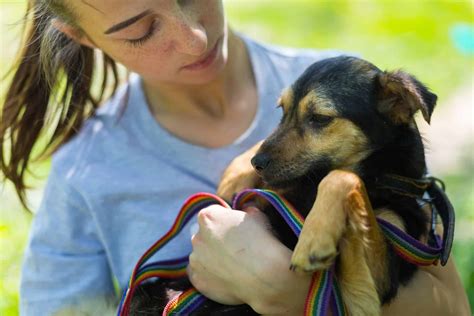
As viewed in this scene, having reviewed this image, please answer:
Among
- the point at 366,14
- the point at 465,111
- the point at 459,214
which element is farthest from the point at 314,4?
the point at 459,214

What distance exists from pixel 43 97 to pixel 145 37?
2.48 feet

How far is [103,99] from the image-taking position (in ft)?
11.6

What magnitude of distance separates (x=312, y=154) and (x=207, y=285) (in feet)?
1.97

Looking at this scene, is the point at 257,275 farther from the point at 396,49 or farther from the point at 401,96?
the point at 396,49

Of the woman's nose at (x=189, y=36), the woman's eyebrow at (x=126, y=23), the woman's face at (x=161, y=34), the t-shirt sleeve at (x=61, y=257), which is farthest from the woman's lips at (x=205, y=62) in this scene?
the t-shirt sleeve at (x=61, y=257)

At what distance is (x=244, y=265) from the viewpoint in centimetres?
258

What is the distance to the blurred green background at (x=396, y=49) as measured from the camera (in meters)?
4.46

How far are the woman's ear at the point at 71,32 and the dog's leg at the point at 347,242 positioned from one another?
1.25 m

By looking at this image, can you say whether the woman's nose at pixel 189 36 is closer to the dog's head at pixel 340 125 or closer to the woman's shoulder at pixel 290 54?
the dog's head at pixel 340 125

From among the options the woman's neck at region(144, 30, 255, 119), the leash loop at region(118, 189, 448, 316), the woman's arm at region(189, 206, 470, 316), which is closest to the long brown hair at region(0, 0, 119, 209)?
the woman's neck at region(144, 30, 255, 119)

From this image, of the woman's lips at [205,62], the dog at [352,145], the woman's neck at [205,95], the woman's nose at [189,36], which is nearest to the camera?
the dog at [352,145]

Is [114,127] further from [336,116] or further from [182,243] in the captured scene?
[336,116]

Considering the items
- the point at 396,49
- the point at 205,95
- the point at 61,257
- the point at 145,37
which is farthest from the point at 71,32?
the point at 396,49

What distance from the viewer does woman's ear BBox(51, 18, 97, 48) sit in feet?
9.82
